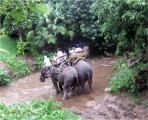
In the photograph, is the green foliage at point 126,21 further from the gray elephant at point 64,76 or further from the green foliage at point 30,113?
the green foliage at point 30,113

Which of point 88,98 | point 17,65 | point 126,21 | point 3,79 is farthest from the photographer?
point 17,65

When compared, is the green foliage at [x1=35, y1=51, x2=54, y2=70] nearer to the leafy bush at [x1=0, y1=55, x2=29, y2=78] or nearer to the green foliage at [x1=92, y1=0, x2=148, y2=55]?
the leafy bush at [x1=0, y1=55, x2=29, y2=78]

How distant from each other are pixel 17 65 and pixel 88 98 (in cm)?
533

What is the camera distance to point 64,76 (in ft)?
23.9

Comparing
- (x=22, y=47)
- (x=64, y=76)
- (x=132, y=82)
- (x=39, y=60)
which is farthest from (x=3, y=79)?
(x=132, y=82)

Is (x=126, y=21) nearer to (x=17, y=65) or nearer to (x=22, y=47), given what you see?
(x=17, y=65)

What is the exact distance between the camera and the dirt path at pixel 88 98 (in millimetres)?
6027

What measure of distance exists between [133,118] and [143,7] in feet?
8.58

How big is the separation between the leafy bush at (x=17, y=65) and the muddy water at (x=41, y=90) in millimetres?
437

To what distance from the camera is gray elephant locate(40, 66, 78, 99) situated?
23.7 ft

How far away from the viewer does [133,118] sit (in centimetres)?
588

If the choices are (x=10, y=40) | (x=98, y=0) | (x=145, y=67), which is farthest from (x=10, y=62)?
(x=145, y=67)

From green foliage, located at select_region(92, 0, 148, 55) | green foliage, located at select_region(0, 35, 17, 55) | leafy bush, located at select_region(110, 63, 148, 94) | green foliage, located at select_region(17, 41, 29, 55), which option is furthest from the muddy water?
green foliage, located at select_region(0, 35, 17, 55)

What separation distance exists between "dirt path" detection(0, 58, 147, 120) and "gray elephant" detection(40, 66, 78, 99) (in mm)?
327
